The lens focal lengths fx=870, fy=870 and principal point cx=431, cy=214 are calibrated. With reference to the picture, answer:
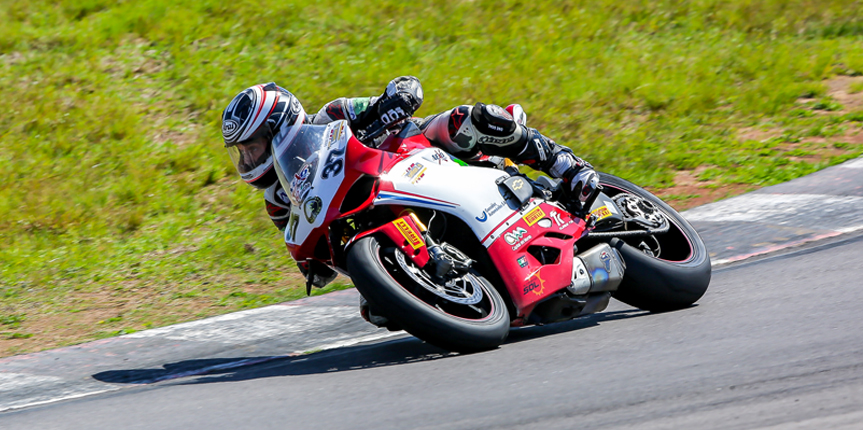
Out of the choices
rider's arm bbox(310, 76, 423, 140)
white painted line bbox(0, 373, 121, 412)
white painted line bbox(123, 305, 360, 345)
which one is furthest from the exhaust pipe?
white painted line bbox(0, 373, 121, 412)

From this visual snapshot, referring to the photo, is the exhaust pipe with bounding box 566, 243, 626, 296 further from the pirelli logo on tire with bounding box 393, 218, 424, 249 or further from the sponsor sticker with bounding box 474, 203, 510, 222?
the pirelli logo on tire with bounding box 393, 218, 424, 249

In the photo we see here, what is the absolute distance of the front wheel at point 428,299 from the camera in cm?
405

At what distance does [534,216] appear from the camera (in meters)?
4.83

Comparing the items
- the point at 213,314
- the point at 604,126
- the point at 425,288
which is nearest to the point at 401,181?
the point at 425,288

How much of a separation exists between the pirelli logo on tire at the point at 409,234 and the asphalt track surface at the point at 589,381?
0.60 meters

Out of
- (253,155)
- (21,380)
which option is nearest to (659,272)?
(253,155)

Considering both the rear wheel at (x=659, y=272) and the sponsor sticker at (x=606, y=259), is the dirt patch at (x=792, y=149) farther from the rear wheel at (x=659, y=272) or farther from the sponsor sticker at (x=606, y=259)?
the sponsor sticker at (x=606, y=259)

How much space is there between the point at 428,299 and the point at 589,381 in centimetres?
102

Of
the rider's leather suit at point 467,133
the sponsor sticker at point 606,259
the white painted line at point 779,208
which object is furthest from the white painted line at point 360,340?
the white painted line at point 779,208

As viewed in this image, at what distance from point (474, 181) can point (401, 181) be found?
45cm

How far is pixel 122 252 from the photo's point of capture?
8516 mm

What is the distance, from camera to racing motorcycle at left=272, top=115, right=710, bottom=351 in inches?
169

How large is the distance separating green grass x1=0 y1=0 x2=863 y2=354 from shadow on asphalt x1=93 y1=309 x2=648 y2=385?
1.43 m

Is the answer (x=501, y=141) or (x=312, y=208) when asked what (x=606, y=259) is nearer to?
(x=501, y=141)
